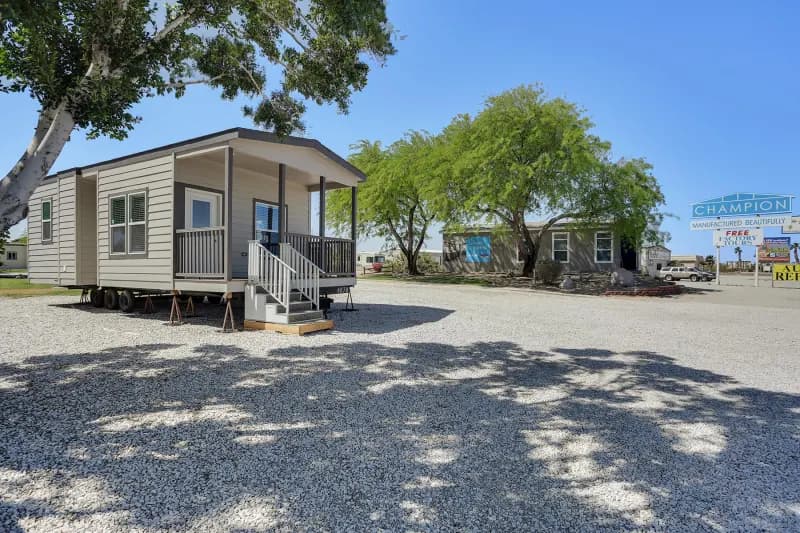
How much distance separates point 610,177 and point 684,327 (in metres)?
11.2

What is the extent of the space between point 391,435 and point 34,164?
13.4 feet

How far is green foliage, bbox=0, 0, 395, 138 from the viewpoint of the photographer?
15.0ft

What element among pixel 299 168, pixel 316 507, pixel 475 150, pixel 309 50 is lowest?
Answer: pixel 316 507

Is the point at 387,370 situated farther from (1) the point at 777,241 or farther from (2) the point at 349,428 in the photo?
(1) the point at 777,241

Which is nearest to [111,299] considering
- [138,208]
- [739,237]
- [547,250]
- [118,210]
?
[118,210]

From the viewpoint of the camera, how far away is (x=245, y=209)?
10320mm

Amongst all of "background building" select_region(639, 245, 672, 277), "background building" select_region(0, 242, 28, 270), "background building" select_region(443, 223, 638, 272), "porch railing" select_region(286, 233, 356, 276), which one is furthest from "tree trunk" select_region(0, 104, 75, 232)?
"background building" select_region(0, 242, 28, 270)

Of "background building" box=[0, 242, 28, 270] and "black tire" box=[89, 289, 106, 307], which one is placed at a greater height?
"background building" box=[0, 242, 28, 270]

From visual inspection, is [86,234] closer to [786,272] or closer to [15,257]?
[786,272]

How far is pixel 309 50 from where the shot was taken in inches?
239

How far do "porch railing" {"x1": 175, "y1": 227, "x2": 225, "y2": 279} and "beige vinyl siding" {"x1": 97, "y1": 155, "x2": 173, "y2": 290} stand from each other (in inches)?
9.0

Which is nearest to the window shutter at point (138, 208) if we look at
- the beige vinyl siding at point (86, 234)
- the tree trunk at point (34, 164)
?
the beige vinyl siding at point (86, 234)

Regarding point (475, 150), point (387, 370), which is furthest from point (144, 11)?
point (475, 150)

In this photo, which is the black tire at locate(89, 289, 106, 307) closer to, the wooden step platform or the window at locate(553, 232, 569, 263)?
the wooden step platform
